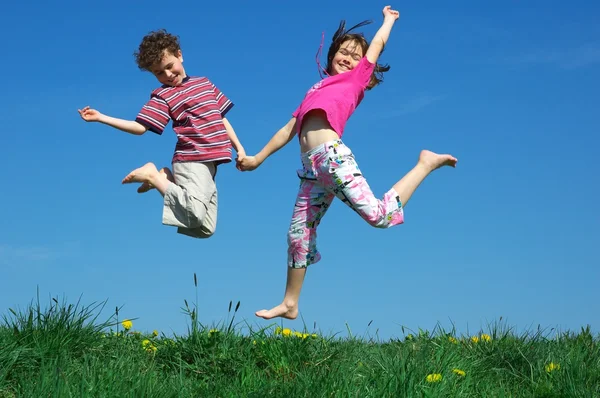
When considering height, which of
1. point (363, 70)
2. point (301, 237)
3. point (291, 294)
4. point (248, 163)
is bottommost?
point (291, 294)

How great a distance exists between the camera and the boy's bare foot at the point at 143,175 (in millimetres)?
6086

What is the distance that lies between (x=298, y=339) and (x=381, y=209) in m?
1.44

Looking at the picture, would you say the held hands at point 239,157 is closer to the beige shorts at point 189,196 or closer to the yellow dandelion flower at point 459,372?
the beige shorts at point 189,196

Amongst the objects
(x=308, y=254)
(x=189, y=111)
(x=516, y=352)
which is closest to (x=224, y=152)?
(x=189, y=111)

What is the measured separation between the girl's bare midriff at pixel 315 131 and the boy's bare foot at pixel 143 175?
4.59ft

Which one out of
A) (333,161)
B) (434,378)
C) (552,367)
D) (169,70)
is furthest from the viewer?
(169,70)

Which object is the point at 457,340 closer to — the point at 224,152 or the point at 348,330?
the point at 348,330

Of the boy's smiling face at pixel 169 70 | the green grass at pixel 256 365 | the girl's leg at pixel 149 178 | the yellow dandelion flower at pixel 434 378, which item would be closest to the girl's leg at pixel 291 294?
the green grass at pixel 256 365

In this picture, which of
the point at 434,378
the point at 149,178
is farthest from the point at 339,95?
the point at 434,378

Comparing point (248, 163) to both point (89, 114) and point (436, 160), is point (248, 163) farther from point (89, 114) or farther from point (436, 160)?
point (436, 160)

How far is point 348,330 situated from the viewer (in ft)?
17.5

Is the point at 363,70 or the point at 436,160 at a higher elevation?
the point at 363,70

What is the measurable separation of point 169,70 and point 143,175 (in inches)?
40.2

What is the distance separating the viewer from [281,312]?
19.3 ft
